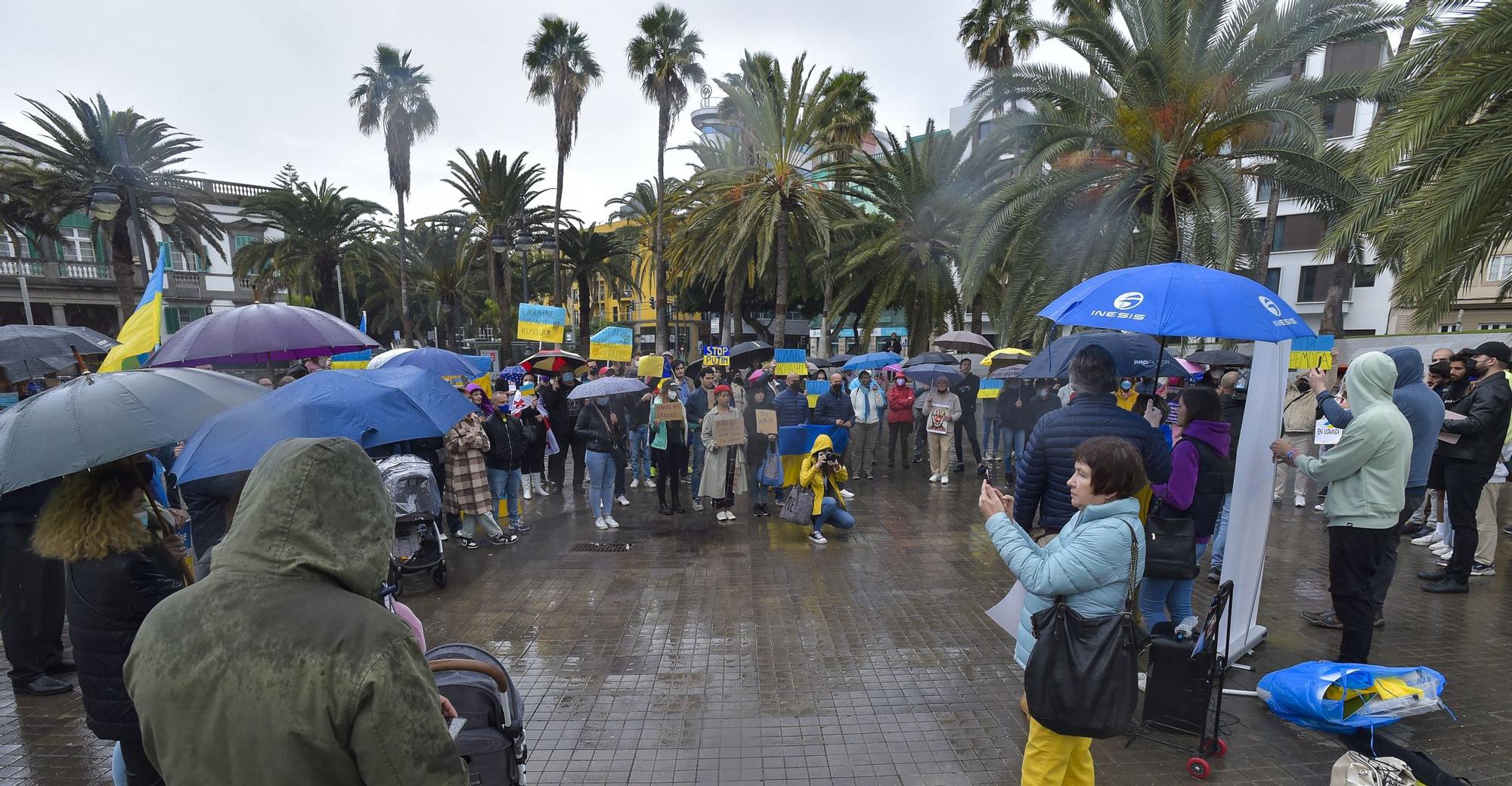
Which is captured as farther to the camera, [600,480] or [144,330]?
[600,480]

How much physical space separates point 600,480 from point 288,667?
7.46m

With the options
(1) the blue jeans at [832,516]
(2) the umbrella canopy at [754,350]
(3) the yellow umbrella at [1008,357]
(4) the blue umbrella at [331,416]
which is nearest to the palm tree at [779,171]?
(2) the umbrella canopy at [754,350]

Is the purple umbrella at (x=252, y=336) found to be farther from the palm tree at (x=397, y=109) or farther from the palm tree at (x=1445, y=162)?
the palm tree at (x=397, y=109)

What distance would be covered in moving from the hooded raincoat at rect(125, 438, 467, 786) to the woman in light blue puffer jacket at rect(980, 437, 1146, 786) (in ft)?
7.10

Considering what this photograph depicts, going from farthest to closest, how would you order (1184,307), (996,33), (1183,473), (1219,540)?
(996,33), (1219,540), (1183,473), (1184,307)

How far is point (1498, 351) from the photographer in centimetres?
605

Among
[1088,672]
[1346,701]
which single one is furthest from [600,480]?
[1346,701]

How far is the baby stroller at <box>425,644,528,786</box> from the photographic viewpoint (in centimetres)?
218

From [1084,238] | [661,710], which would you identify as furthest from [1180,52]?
[661,710]

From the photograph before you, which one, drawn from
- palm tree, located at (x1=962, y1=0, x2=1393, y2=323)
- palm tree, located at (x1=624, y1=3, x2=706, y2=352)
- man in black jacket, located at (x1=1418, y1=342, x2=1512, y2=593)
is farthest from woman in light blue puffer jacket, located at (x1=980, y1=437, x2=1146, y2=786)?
palm tree, located at (x1=624, y1=3, x2=706, y2=352)

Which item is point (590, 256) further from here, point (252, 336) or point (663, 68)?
point (252, 336)

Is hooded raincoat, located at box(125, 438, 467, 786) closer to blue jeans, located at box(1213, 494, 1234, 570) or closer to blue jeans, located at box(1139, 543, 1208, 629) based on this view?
blue jeans, located at box(1139, 543, 1208, 629)

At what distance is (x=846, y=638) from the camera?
5.43m

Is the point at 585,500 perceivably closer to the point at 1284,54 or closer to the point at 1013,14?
the point at 1284,54
